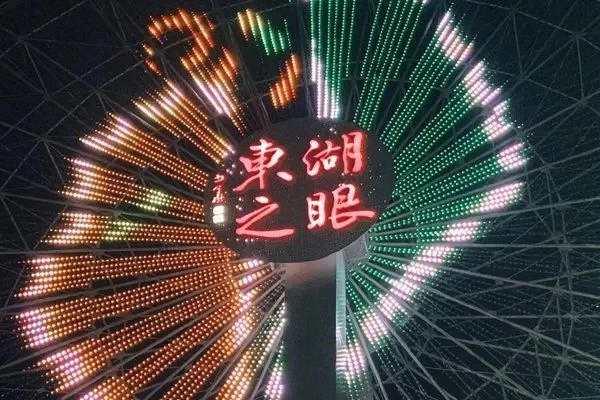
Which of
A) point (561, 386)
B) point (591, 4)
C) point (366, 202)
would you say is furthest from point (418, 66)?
point (561, 386)

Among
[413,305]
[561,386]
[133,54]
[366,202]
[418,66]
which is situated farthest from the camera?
[561,386]

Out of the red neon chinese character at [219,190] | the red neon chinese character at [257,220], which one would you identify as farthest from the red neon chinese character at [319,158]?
the red neon chinese character at [219,190]

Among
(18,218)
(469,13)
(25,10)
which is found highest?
(25,10)

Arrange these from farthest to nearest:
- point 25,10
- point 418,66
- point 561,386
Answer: point 561,386
point 418,66
point 25,10

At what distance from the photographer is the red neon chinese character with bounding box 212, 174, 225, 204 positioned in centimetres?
1577

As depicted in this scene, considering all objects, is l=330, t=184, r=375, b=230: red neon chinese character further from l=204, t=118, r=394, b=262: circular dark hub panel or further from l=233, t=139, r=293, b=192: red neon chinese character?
l=233, t=139, r=293, b=192: red neon chinese character

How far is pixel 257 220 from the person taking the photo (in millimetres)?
15102

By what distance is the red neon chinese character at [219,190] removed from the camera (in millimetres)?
15766

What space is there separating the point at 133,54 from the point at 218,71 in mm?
2119

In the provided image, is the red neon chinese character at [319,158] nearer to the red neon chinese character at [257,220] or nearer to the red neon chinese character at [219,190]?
the red neon chinese character at [257,220]

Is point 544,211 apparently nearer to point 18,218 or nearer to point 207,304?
point 207,304

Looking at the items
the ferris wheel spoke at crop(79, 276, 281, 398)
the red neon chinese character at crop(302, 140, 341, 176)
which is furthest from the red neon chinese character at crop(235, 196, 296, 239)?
the ferris wheel spoke at crop(79, 276, 281, 398)

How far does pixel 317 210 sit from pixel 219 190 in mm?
2485

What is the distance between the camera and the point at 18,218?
787 inches
